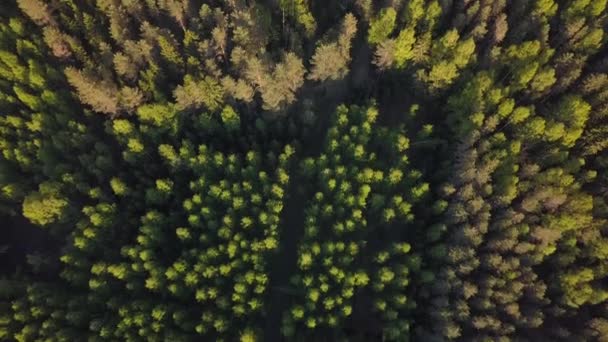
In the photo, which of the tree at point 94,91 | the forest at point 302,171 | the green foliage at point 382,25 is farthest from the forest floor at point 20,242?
the green foliage at point 382,25

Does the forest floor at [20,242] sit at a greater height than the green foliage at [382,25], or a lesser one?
lesser

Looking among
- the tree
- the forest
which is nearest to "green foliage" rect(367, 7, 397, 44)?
the forest

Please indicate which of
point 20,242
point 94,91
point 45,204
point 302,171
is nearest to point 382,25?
point 302,171

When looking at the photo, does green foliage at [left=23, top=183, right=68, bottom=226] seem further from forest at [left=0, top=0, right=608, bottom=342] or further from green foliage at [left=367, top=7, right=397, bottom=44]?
green foliage at [left=367, top=7, right=397, bottom=44]

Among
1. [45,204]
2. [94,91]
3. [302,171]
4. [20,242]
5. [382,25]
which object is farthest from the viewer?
[20,242]

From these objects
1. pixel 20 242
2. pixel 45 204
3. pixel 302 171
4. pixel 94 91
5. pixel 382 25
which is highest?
pixel 382 25

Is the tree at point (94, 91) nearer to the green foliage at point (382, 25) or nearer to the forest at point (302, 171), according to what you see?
the forest at point (302, 171)

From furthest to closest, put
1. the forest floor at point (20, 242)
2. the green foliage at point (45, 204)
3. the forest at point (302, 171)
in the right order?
1. the forest floor at point (20, 242)
2. the green foliage at point (45, 204)
3. the forest at point (302, 171)

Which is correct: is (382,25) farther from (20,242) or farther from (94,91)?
(20,242)
